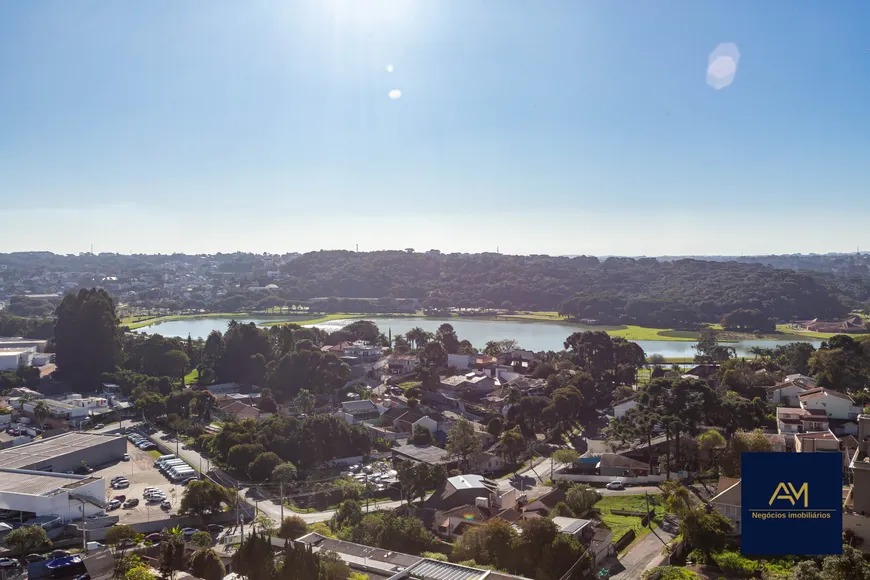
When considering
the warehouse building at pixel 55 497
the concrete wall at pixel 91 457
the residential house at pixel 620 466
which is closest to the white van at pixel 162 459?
the concrete wall at pixel 91 457

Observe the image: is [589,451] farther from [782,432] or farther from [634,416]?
[782,432]

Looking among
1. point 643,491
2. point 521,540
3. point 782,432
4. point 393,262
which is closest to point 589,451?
point 643,491

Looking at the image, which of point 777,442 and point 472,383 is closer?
point 777,442

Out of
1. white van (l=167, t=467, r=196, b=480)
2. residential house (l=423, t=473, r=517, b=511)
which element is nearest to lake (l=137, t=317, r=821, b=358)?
residential house (l=423, t=473, r=517, b=511)

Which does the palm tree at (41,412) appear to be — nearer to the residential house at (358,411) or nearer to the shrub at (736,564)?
the residential house at (358,411)

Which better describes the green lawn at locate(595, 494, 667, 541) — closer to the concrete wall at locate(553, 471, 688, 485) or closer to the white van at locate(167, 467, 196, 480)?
the concrete wall at locate(553, 471, 688, 485)

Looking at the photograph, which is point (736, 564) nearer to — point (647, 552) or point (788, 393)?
point (647, 552)

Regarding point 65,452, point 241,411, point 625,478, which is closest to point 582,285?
point 241,411
